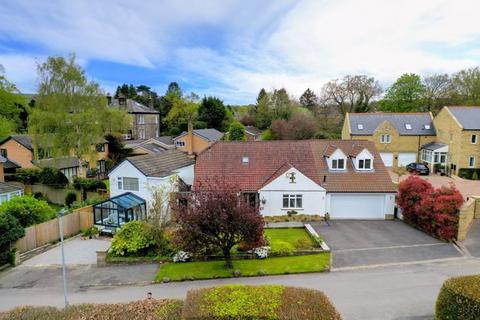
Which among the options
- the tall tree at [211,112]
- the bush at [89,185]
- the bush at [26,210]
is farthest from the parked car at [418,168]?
the bush at [26,210]

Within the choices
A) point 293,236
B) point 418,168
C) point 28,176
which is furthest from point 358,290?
point 28,176

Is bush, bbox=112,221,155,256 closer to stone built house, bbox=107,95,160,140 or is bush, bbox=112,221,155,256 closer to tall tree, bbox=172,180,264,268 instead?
tall tree, bbox=172,180,264,268

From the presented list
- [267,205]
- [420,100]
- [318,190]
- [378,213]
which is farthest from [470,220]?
[420,100]

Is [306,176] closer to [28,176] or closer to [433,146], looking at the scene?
[433,146]

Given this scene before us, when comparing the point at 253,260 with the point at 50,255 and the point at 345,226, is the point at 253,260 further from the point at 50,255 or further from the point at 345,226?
the point at 50,255

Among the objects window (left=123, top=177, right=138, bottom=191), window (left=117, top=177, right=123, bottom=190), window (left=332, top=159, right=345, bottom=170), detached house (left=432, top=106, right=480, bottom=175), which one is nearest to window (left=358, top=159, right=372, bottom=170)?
window (left=332, top=159, right=345, bottom=170)

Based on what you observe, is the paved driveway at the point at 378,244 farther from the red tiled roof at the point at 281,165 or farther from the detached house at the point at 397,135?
the detached house at the point at 397,135
